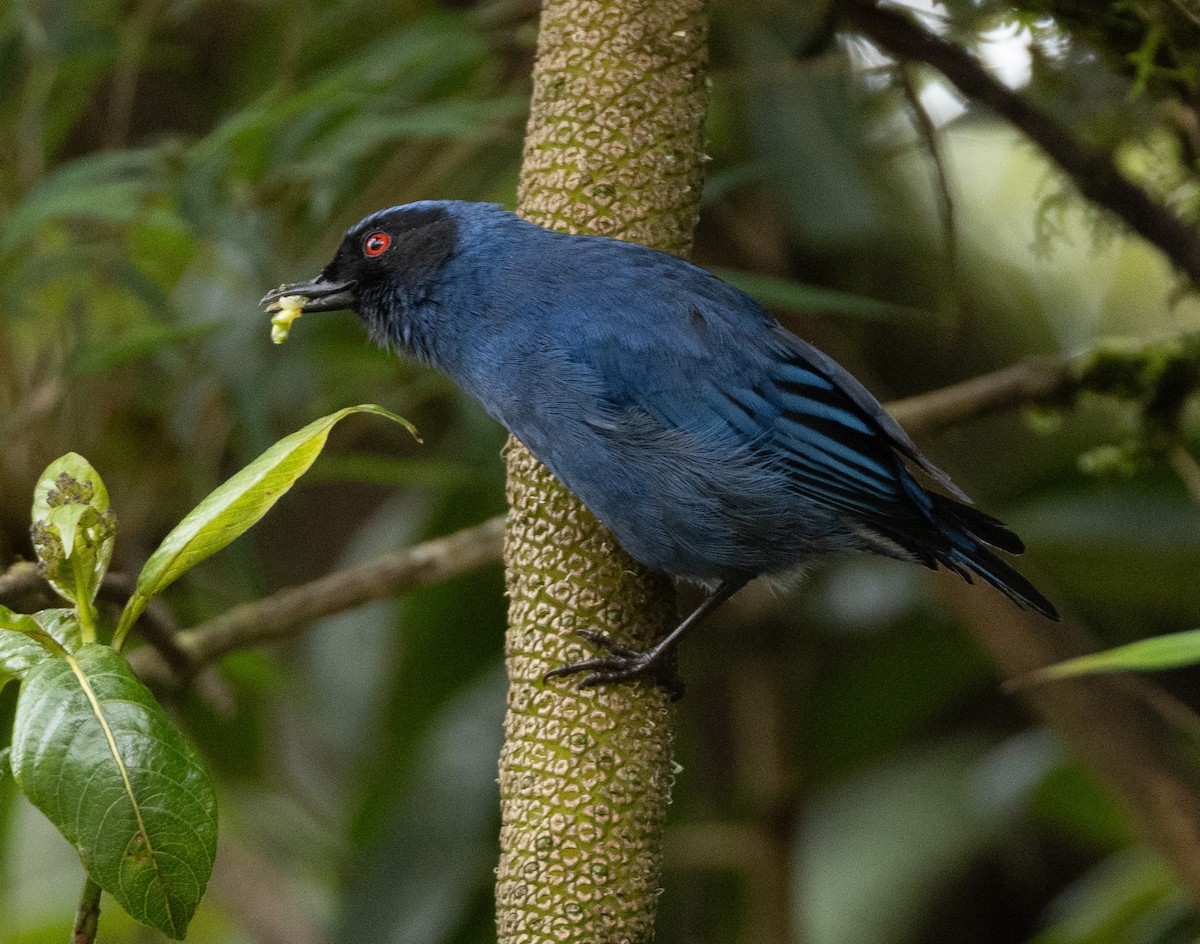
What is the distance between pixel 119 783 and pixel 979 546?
1342mm

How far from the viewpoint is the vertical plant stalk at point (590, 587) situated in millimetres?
1697

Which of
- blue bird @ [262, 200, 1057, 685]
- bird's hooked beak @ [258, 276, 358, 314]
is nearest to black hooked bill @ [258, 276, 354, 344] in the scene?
bird's hooked beak @ [258, 276, 358, 314]

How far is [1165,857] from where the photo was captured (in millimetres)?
2875

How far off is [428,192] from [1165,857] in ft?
7.75

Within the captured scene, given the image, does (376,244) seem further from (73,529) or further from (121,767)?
(121,767)

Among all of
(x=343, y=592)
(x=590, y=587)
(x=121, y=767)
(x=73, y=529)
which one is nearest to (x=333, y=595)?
(x=343, y=592)

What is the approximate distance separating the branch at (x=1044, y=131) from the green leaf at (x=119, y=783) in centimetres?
181

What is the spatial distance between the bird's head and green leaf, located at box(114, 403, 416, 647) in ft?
2.86

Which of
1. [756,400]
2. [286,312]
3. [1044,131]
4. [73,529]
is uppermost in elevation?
→ [1044,131]

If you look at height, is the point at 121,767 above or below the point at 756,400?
below

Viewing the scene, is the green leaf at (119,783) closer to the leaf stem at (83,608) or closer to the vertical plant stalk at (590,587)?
the leaf stem at (83,608)

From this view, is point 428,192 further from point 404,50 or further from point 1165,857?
point 1165,857

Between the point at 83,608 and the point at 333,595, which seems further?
the point at 333,595

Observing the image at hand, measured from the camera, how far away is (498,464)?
9.21 ft
